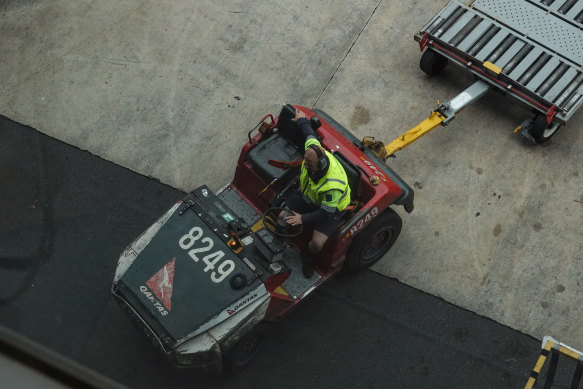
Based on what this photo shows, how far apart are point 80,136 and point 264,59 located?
8.36ft

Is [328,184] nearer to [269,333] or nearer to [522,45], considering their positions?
[269,333]

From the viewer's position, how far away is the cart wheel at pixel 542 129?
7.38 m

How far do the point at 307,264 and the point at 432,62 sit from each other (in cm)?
329

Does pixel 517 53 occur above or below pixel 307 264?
above

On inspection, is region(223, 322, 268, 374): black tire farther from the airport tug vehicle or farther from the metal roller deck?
the metal roller deck

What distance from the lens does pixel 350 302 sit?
679 centimetres

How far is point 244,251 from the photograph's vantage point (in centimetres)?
577

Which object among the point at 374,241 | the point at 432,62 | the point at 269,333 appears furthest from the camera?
the point at 432,62

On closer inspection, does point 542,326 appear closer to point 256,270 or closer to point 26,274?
point 256,270

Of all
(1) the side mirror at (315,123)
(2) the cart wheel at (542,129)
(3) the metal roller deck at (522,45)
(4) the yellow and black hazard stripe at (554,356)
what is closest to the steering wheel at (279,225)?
(1) the side mirror at (315,123)

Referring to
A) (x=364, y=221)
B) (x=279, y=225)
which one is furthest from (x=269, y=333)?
(x=364, y=221)

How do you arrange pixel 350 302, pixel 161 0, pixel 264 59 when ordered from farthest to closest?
pixel 161 0, pixel 264 59, pixel 350 302

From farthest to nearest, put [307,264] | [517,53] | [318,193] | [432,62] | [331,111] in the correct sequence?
1. [331,111]
2. [432,62]
3. [517,53]
4. [307,264]
5. [318,193]

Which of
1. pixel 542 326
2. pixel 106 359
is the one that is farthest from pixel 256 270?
pixel 542 326
